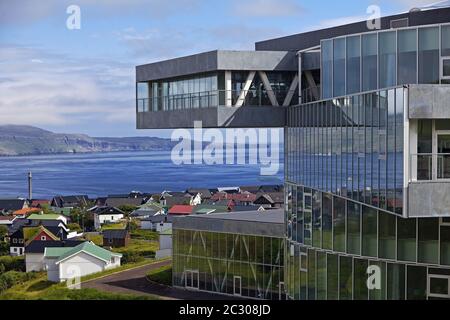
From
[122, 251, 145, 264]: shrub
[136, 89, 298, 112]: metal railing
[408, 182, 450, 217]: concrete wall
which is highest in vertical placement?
[136, 89, 298, 112]: metal railing

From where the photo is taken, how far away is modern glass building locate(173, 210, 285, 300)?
134ft

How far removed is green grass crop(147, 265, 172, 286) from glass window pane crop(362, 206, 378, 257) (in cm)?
2865

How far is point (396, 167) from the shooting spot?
17312 mm

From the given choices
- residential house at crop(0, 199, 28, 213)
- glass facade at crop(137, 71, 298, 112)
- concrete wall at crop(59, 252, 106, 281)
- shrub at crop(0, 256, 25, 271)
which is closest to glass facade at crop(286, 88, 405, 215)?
glass facade at crop(137, 71, 298, 112)

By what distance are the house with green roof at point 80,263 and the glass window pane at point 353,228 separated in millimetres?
39724

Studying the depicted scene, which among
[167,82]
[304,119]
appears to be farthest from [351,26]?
[167,82]

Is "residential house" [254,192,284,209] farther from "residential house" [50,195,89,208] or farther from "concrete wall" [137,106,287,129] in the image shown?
"concrete wall" [137,106,287,129]

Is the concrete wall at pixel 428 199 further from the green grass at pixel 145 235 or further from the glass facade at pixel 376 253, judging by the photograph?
the green grass at pixel 145 235

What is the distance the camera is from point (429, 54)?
63.3 feet

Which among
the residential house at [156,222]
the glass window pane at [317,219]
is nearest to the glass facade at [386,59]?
the glass window pane at [317,219]

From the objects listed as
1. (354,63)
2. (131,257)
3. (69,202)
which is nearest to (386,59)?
(354,63)

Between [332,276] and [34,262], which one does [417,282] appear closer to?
[332,276]

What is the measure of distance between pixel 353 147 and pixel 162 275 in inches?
1271

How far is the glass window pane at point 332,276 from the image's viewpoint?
73.5 ft
